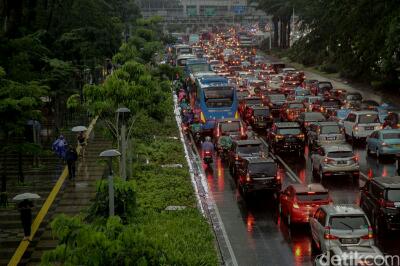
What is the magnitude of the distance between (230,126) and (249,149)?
7911mm

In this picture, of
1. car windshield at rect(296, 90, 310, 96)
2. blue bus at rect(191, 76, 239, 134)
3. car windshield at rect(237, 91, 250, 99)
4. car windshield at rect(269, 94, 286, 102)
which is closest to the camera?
blue bus at rect(191, 76, 239, 134)

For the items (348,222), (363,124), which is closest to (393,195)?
(348,222)

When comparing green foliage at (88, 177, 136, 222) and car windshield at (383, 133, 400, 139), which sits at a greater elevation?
green foliage at (88, 177, 136, 222)

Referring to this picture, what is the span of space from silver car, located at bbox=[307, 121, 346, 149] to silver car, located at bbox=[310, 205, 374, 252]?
17.4 m

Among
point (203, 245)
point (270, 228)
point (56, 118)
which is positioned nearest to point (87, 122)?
point (56, 118)

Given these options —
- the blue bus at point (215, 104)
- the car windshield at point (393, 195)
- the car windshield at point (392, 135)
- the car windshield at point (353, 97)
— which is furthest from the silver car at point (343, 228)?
the car windshield at point (353, 97)

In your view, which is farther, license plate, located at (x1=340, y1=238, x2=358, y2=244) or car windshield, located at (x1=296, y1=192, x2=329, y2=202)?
car windshield, located at (x1=296, y1=192, x2=329, y2=202)

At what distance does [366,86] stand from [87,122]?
32257mm

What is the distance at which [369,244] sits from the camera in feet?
61.9

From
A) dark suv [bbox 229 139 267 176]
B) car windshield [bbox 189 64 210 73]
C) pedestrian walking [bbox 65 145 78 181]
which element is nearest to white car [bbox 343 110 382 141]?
dark suv [bbox 229 139 267 176]

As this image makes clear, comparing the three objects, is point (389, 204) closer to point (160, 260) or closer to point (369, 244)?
point (369, 244)

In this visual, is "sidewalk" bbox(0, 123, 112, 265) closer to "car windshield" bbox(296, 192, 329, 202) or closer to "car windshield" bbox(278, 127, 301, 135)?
"car windshield" bbox(296, 192, 329, 202)

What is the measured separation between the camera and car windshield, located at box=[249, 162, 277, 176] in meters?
28.1

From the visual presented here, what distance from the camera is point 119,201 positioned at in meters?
19.8
